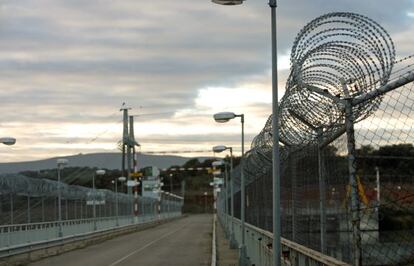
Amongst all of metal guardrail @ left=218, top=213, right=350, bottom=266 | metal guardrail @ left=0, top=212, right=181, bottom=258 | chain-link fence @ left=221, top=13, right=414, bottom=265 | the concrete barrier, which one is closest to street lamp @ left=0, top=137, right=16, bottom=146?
metal guardrail @ left=0, top=212, right=181, bottom=258

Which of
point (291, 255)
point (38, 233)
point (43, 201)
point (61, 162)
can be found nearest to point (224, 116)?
point (291, 255)

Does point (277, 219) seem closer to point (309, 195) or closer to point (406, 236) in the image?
point (309, 195)

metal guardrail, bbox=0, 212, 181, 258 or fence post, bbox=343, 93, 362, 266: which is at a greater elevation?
fence post, bbox=343, 93, 362, 266

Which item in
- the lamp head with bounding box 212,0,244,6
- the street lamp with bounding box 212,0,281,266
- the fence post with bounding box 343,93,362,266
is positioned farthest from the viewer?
the lamp head with bounding box 212,0,244,6

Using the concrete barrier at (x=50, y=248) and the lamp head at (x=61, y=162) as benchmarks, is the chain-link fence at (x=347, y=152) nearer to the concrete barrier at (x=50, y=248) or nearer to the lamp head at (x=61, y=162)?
the concrete barrier at (x=50, y=248)

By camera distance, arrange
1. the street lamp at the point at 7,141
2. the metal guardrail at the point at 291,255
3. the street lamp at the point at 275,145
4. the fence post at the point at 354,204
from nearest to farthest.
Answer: the fence post at the point at 354,204, the metal guardrail at the point at 291,255, the street lamp at the point at 275,145, the street lamp at the point at 7,141

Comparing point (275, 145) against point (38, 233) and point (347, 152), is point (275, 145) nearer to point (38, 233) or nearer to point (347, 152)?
point (347, 152)

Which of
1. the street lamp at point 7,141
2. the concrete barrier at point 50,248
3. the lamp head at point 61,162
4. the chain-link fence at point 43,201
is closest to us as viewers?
the concrete barrier at point 50,248

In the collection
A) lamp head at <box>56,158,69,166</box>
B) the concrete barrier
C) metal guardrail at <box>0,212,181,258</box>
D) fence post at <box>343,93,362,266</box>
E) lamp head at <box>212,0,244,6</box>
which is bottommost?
the concrete barrier

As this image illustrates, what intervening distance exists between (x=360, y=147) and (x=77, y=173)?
12392cm

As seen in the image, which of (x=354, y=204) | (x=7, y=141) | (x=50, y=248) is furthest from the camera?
→ (x=50, y=248)

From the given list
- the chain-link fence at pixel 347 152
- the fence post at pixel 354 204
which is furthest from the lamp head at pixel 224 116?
the fence post at pixel 354 204

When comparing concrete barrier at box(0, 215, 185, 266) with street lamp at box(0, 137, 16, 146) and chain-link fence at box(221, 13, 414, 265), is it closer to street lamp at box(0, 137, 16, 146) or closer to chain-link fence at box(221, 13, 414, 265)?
street lamp at box(0, 137, 16, 146)

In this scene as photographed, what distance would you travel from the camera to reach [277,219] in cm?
1012
